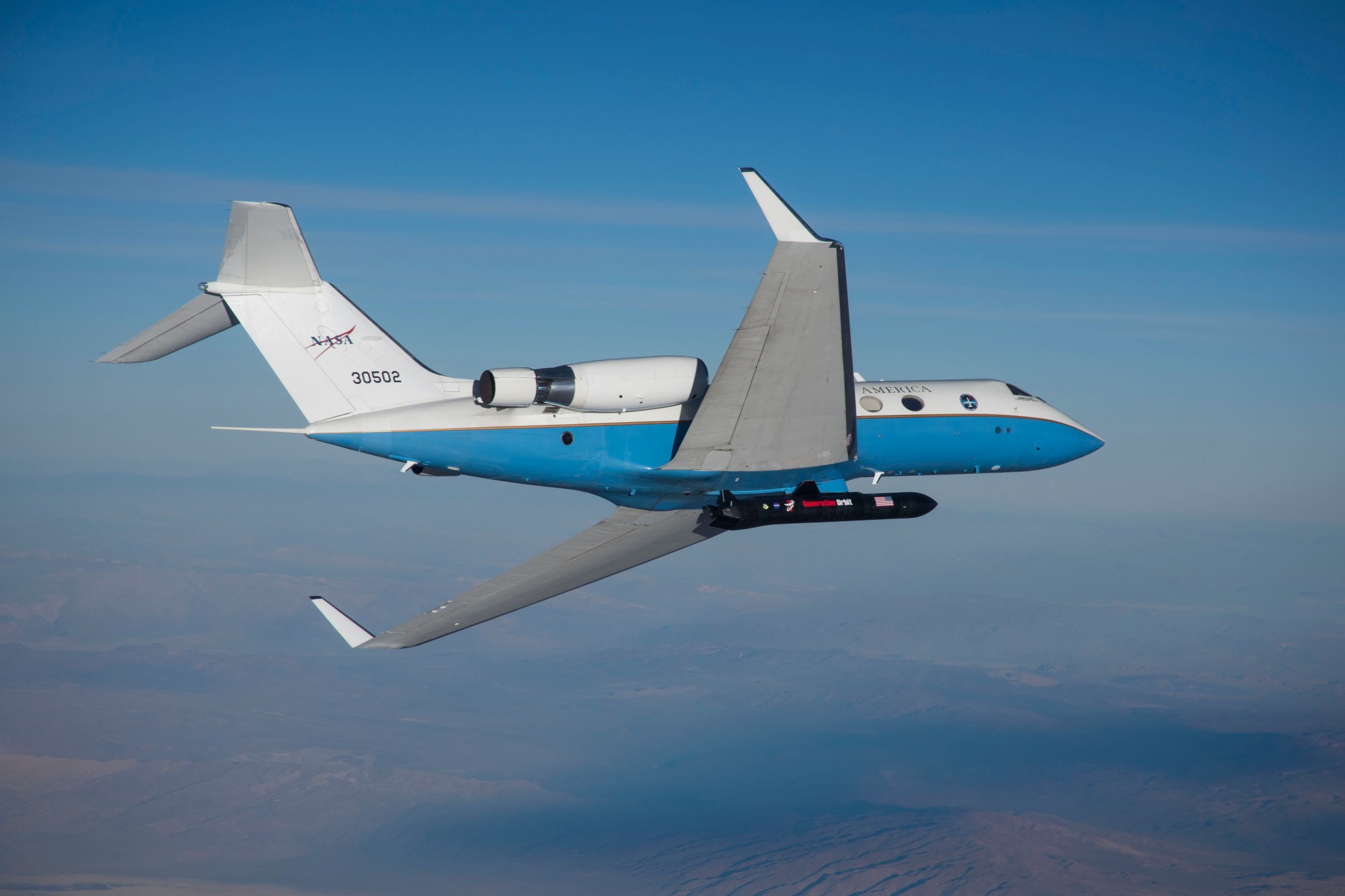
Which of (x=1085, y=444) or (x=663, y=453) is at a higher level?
(x=1085, y=444)

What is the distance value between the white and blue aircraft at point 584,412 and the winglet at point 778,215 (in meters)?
1.24

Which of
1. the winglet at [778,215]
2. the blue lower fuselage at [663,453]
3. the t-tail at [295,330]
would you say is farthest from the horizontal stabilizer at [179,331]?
the winglet at [778,215]

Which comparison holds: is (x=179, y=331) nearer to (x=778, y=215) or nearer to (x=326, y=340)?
(x=326, y=340)

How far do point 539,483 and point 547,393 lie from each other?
140 inches

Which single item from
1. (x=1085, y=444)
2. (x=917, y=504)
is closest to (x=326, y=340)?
(x=917, y=504)

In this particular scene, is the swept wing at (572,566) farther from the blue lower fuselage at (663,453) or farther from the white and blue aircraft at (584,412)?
the blue lower fuselage at (663,453)

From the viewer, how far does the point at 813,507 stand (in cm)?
2730

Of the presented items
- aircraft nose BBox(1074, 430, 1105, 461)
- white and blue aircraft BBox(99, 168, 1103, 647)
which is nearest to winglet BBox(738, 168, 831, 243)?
white and blue aircraft BBox(99, 168, 1103, 647)

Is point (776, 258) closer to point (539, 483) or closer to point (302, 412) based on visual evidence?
point (539, 483)

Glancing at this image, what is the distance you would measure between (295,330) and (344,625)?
26.5 ft

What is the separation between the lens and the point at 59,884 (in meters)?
195

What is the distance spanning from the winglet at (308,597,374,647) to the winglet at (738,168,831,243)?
46.4 feet

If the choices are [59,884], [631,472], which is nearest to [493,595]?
[631,472]

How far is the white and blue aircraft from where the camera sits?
75.7 ft
